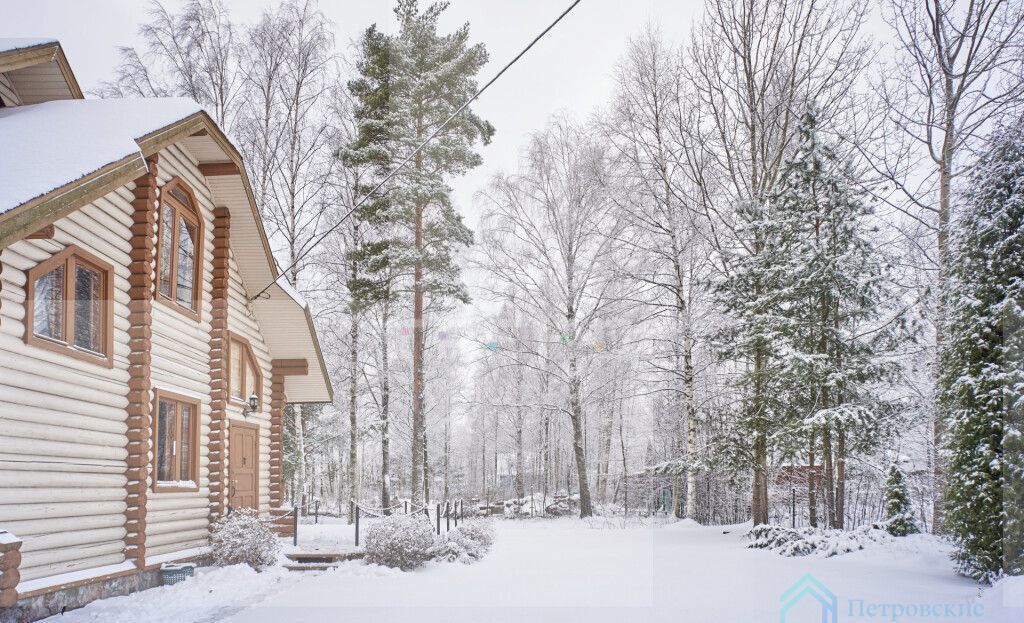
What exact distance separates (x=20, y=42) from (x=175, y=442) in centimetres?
583

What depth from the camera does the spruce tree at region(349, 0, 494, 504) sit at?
16.7 metres

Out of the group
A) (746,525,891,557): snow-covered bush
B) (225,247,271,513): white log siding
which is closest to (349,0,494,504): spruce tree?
(225,247,271,513): white log siding

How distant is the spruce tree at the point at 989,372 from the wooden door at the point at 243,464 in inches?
452

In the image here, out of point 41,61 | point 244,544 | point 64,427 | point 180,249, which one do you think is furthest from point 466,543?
point 41,61

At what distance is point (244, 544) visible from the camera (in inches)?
401

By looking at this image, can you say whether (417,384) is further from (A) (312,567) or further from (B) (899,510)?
(B) (899,510)

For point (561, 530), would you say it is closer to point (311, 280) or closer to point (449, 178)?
point (449, 178)

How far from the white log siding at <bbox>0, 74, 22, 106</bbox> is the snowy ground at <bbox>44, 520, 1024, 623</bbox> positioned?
668cm

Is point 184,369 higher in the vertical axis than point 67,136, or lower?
lower

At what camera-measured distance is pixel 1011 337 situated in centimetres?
712

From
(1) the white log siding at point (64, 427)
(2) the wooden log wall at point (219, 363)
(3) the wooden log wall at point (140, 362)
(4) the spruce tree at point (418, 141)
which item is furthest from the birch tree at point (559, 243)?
(1) the white log siding at point (64, 427)

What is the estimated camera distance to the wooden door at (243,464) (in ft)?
40.4

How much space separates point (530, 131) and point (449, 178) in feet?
9.84

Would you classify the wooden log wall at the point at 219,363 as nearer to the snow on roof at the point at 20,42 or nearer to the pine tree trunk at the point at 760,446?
the snow on roof at the point at 20,42
